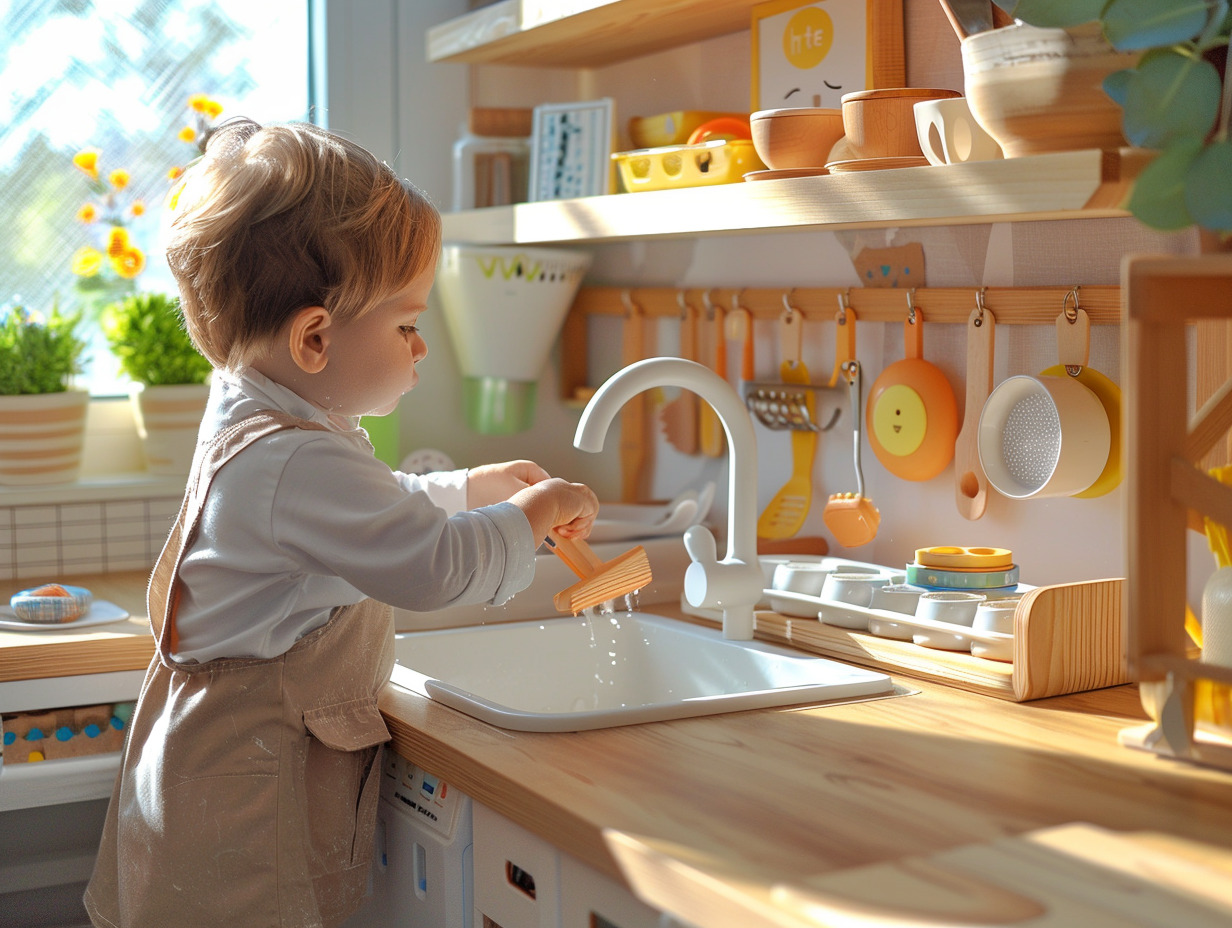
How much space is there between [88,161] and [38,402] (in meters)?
0.40

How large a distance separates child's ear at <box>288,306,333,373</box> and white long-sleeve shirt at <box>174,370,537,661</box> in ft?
0.14

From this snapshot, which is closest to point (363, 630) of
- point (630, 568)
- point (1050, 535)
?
point (630, 568)

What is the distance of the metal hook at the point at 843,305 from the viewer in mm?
1672

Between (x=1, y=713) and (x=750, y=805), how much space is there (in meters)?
0.91

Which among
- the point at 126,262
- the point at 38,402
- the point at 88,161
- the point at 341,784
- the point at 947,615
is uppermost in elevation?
the point at 88,161

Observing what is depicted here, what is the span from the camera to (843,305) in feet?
5.51

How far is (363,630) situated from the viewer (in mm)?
1271

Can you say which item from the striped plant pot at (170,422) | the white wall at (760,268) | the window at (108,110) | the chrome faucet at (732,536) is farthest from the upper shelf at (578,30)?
the striped plant pot at (170,422)

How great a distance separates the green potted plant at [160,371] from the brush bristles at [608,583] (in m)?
0.92

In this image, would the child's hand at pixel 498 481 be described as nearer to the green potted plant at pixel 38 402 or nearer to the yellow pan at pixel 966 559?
the yellow pan at pixel 966 559

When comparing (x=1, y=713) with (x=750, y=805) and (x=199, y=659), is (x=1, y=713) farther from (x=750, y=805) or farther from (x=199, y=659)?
(x=750, y=805)


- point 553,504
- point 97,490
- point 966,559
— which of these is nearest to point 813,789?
point 553,504

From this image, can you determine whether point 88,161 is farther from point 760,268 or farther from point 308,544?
point 308,544

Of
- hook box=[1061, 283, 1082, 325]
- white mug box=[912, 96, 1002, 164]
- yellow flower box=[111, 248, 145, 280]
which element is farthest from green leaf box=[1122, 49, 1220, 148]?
yellow flower box=[111, 248, 145, 280]
